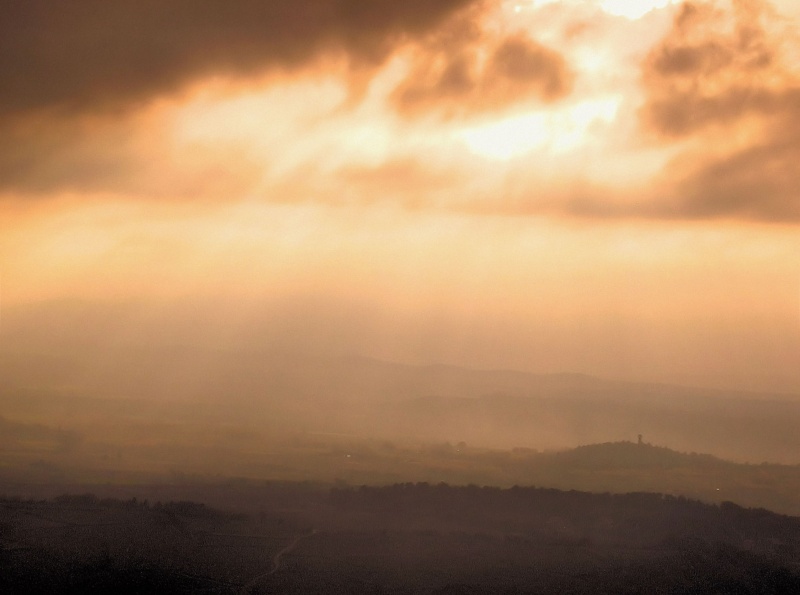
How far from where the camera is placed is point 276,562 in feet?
319

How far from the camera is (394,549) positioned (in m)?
105

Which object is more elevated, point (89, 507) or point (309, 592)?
point (89, 507)

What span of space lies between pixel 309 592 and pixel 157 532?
23081 mm

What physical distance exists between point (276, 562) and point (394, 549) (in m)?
15.1

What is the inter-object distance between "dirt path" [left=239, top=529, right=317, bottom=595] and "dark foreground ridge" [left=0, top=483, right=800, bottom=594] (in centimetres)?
22

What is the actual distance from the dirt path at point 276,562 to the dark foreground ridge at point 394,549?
0.22 m

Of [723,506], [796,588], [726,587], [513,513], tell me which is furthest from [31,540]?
[723,506]

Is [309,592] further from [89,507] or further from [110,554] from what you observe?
[89,507]

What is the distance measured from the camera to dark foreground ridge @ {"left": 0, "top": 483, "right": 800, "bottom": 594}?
89250 mm

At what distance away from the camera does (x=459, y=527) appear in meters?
120

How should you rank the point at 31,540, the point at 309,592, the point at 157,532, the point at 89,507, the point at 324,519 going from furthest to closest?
1. the point at 324,519
2. the point at 89,507
3. the point at 157,532
4. the point at 31,540
5. the point at 309,592

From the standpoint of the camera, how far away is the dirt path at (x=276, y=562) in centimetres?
8914

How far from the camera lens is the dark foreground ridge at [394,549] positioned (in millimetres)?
89250

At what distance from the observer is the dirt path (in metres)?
89.1
